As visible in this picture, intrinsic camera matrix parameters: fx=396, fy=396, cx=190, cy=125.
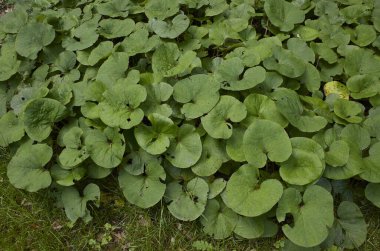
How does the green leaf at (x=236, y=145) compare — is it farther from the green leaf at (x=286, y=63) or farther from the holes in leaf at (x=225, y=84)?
the green leaf at (x=286, y=63)

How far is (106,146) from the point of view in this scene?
107 inches

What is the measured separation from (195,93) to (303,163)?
869 mm

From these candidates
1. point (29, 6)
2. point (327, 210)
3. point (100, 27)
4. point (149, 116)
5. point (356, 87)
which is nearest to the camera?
point (327, 210)

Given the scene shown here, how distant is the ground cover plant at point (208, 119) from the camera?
8.31 feet

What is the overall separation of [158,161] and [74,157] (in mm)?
575

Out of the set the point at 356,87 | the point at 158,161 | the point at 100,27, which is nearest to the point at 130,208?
the point at 158,161

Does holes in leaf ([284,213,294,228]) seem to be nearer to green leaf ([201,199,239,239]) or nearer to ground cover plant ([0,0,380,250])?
ground cover plant ([0,0,380,250])

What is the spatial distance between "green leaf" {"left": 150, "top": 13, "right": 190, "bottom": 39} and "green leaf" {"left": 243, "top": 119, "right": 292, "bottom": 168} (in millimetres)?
1083

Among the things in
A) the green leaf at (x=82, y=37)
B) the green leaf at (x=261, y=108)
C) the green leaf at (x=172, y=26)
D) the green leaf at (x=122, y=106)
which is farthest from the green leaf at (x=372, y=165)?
the green leaf at (x=82, y=37)

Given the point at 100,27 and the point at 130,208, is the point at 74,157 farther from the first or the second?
the point at 100,27

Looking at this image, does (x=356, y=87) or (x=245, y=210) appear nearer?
(x=245, y=210)

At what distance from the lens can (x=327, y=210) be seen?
2.40 m

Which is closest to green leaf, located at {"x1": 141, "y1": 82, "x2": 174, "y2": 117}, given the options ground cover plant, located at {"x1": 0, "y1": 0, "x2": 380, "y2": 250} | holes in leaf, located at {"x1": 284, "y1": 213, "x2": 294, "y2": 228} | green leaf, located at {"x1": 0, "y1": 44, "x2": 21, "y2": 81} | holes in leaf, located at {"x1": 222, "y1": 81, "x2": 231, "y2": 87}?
ground cover plant, located at {"x1": 0, "y1": 0, "x2": 380, "y2": 250}

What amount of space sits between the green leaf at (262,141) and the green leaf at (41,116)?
135 cm
